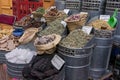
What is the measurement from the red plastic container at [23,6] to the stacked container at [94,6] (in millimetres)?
978

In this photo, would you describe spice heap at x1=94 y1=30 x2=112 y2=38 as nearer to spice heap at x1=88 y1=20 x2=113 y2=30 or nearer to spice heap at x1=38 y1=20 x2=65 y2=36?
spice heap at x1=88 y1=20 x2=113 y2=30

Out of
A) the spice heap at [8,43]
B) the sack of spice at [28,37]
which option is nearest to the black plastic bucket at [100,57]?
the sack of spice at [28,37]

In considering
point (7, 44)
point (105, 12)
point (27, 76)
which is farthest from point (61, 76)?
point (105, 12)

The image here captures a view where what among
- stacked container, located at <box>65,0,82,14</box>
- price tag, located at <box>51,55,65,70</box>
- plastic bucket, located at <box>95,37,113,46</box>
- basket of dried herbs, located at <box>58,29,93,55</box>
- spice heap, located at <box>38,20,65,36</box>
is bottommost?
price tag, located at <box>51,55,65,70</box>

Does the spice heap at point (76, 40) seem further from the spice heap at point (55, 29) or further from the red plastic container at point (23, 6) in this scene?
the red plastic container at point (23, 6)

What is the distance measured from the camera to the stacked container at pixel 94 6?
2.11 meters

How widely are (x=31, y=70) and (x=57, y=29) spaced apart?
0.57 m

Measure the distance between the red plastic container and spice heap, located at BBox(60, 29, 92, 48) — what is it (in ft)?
4.79

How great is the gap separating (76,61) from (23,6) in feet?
6.20

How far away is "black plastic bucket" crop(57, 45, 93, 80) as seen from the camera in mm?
1529

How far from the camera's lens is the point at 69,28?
6.14ft

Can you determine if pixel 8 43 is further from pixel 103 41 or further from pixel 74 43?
pixel 103 41

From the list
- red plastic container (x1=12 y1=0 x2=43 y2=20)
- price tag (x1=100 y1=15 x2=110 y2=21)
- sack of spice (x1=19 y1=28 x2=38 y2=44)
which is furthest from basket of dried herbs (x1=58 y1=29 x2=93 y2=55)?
red plastic container (x1=12 y1=0 x2=43 y2=20)

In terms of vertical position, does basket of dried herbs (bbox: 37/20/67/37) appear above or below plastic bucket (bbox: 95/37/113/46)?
above
